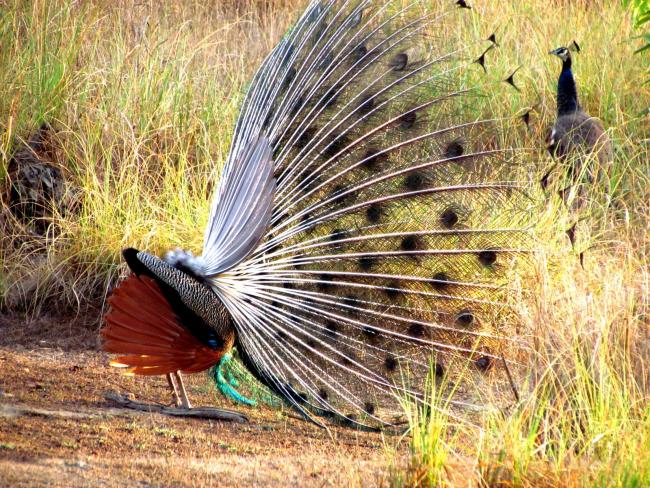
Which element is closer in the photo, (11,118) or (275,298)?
(275,298)

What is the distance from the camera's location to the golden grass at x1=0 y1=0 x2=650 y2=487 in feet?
15.2

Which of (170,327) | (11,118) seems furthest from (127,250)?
(11,118)

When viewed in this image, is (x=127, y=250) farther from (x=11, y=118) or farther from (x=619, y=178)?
(x=619, y=178)

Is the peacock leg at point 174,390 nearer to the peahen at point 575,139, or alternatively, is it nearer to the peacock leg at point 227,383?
the peacock leg at point 227,383

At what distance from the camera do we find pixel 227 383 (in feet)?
17.5

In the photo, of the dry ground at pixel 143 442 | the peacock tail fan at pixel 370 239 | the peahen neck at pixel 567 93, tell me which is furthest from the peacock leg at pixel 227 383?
the peahen neck at pixel 567 93

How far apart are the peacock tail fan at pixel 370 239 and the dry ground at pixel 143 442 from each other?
288 millimetres

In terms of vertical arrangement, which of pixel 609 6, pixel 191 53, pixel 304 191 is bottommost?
pixel 304 191

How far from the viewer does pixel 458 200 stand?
493cm

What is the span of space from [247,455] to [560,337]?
1.55m

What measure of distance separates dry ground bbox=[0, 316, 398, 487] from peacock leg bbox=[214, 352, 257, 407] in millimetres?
60

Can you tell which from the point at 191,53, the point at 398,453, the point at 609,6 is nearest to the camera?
the point at 398,453

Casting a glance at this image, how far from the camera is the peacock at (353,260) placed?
476 centimetres

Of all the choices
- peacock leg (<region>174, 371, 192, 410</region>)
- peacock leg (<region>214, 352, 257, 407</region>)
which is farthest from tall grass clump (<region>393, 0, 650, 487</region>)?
peacock leg (<region>174, 371, 192, 410</region>)
